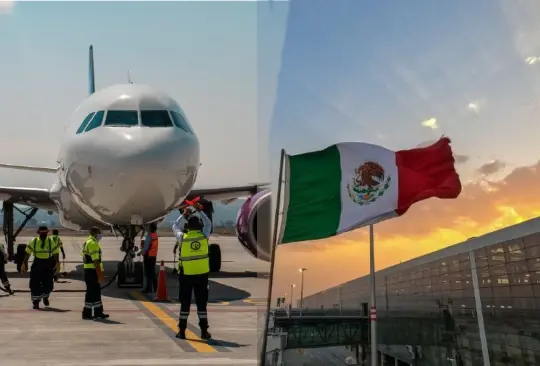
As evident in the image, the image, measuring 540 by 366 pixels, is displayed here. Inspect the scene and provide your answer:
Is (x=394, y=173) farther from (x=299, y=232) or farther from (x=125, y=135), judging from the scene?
(x=125, y=135)

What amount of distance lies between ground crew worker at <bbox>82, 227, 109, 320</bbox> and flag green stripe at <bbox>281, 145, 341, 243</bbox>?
13.8 ft

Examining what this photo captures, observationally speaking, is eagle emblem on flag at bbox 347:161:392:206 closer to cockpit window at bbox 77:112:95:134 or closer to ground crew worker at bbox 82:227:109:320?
ground crew worker at bbox 82:227:109:320

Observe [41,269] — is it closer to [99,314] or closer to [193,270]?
[99,314]

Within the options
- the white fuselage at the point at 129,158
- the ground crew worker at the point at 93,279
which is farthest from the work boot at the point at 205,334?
the white fuselage at the point at 129,158

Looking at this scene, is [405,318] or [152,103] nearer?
[152,103]

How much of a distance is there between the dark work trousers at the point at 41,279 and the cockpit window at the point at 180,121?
424cm

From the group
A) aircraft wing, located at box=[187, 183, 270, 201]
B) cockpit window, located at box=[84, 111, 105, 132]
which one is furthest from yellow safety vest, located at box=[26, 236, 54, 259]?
aircraft wing, located at box=[187, 183, 270, 201]

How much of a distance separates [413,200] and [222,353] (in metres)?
3.71

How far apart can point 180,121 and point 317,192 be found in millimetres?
6849

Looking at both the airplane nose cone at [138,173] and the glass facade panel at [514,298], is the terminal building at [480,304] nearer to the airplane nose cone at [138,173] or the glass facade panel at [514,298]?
the glass facade panel at [514,298]

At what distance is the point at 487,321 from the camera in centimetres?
3069

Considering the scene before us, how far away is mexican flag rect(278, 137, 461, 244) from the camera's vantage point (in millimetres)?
8938

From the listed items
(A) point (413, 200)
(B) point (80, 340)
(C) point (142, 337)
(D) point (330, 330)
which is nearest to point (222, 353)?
(C) point (142, 337)

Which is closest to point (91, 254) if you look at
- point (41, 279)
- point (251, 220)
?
point (41, 279)
